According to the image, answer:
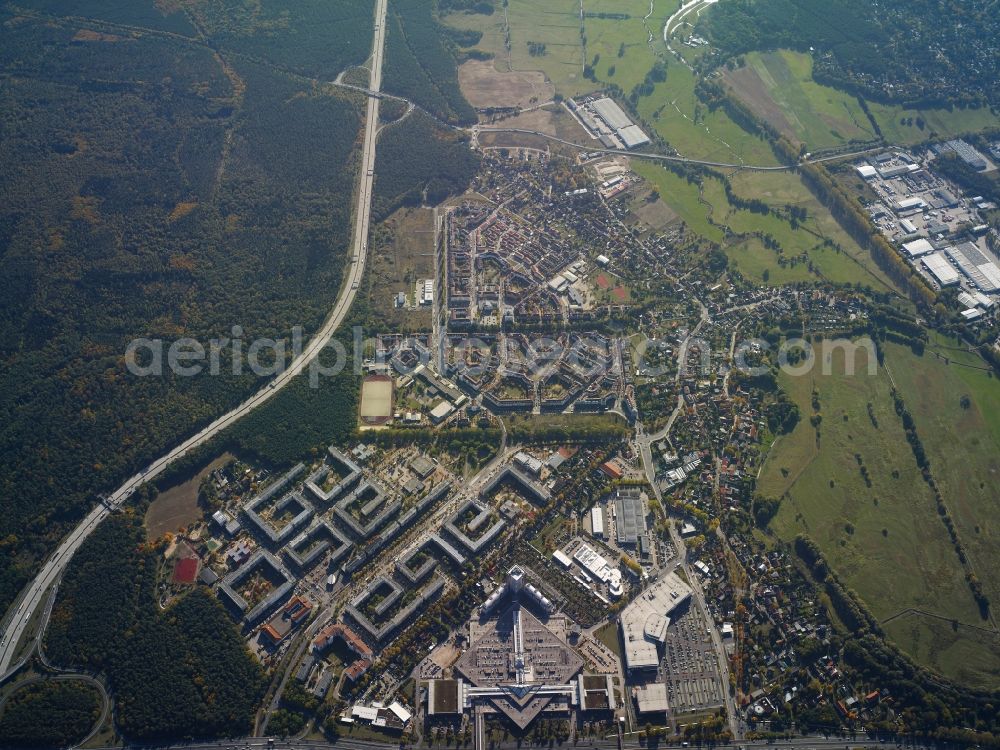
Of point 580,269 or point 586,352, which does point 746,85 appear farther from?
point 586,352

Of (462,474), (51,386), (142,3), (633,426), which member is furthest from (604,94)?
(51,386)

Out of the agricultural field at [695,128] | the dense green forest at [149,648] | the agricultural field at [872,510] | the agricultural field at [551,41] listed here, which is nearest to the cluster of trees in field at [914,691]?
the agricultural field at [872,510]

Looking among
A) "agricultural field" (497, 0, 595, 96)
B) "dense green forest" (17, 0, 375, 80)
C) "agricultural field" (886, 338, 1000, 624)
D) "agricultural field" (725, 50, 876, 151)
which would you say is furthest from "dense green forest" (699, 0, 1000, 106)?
"dense green forest" (17, 0, 375, 80)

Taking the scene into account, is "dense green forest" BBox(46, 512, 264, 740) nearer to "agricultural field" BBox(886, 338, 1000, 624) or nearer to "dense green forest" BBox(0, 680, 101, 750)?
"dense green forest" BBox(0, 680, 101, 750)

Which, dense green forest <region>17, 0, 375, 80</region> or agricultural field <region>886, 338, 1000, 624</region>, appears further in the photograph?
dense green forest <region>17, 0, 375, 80</region>

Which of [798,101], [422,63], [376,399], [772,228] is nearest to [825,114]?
[798,101]
